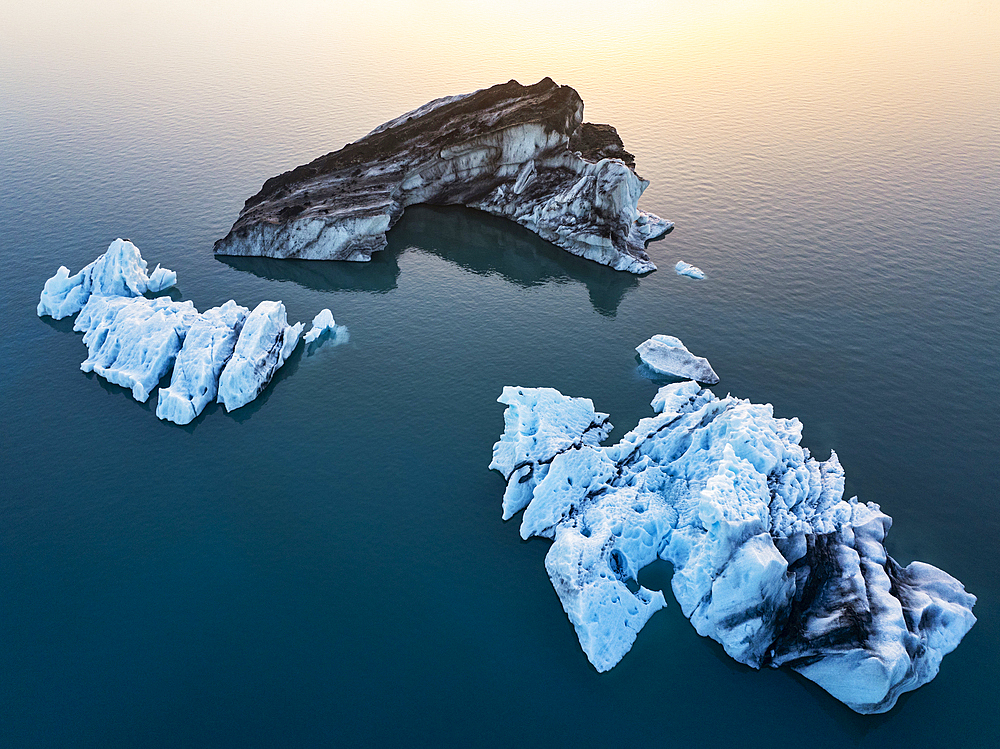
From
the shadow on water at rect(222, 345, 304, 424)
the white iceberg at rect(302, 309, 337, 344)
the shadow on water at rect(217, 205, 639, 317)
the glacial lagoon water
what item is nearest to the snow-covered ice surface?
the glacial lagoon water

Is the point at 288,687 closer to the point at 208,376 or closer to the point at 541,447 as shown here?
the point at 541,447

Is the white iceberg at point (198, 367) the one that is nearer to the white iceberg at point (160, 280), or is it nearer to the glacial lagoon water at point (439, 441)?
the glacial lagoon water at point (439, 441)

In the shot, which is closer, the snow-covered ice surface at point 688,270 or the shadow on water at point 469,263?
the snow-covered ice surface at point 688,270

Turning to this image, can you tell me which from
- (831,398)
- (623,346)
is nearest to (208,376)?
(623,346)

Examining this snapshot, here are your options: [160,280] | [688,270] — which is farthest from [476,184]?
[160,280]

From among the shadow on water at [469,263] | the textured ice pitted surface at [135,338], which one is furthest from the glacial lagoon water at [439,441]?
the textured ice pitted surface at [135,338]

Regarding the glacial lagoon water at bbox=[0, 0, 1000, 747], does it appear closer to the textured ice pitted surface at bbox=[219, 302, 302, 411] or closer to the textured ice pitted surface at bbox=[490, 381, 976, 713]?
the textured ice pitted surface at bbox=[490, 381, 976, 713]

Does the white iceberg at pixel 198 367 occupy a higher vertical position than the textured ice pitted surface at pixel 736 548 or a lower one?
higher

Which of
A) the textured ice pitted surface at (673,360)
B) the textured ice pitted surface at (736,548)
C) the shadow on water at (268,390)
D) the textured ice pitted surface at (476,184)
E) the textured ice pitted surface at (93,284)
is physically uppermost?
the textured ice pitted surface at (476,184)
